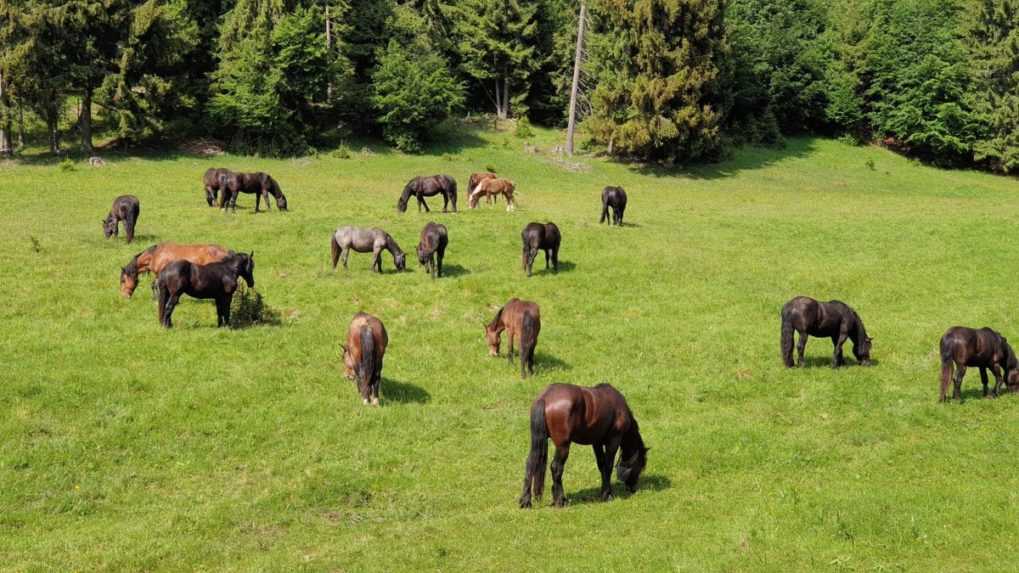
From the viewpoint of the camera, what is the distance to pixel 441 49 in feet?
248

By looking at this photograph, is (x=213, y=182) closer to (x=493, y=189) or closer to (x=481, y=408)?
(x=493, y=189)

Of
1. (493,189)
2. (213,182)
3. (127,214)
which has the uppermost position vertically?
(493,189)

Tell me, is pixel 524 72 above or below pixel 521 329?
above

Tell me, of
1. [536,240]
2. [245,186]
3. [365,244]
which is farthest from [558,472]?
[245,186]

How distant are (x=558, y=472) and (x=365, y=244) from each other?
16896 mm

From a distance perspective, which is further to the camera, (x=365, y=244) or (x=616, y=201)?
(x=616, y=201)

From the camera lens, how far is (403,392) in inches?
Result: 771

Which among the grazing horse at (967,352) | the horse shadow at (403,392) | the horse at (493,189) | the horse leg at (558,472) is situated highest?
the horse at (493,189)

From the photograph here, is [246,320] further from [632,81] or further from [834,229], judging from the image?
[632,81]

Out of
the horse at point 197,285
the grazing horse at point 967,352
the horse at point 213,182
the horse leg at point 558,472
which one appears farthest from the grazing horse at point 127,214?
the grazing horse at point 967,352

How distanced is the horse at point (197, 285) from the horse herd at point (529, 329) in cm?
3

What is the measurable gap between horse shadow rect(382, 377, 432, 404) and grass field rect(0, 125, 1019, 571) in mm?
100

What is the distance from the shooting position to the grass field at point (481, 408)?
12.3 meters

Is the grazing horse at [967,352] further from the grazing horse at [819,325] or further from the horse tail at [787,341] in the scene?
the horse tail at [787,341]
